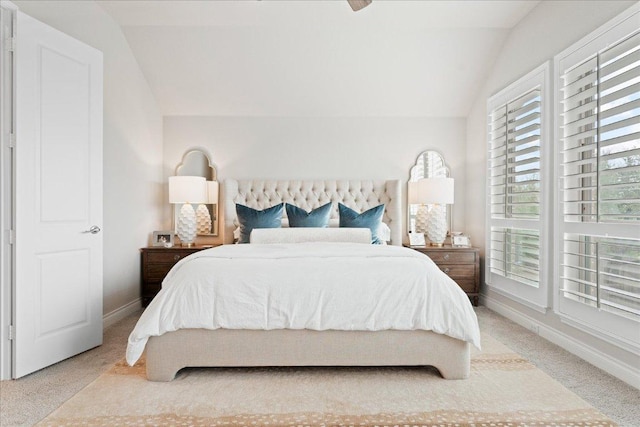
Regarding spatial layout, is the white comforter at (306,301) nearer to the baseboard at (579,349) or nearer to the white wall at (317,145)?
the baseboard at (579,349)

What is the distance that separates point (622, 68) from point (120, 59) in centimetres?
423

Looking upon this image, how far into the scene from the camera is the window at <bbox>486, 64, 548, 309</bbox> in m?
3.36

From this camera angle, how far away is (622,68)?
245 cm

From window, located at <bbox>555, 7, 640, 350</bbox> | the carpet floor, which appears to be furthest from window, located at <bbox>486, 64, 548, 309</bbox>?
the carpet floor

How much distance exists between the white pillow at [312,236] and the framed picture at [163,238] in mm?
1351

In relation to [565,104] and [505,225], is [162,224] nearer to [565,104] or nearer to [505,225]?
[505,225]

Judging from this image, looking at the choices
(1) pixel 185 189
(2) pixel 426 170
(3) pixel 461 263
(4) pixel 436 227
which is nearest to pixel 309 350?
(3) pixel 461 263

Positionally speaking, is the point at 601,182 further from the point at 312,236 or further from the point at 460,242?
the point at 312,236

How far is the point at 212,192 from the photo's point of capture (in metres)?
4.90

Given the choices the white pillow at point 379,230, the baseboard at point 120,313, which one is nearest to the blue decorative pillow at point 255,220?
the white pillow at point 379,230

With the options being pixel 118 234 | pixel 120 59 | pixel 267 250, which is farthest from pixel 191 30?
pixel 267 250

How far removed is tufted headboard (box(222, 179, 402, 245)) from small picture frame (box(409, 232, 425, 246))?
0.19 metres

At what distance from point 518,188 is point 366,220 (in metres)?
1.48

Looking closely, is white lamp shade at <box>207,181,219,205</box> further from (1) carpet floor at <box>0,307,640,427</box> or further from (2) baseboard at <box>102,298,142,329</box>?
(1) carpet floor at <box>0,307,640,427</box>
